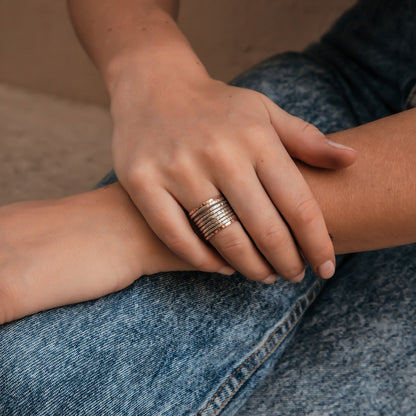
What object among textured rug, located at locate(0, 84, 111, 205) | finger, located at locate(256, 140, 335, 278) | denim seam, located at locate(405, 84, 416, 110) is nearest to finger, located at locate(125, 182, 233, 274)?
finger, located at locate(256, 140, 335, 278)

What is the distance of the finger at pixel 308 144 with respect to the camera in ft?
1.84

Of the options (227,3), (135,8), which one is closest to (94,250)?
(135,8)

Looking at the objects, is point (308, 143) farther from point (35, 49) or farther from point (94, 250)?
point (35, 49)

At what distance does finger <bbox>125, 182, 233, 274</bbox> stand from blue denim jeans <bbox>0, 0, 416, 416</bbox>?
7 cm

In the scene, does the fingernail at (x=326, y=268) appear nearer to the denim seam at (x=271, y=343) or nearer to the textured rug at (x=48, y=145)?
the denim seam at (x=271, y=343)

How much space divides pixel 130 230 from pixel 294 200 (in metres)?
0.23

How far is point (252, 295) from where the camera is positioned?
0.64 metres

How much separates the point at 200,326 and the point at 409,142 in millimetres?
352

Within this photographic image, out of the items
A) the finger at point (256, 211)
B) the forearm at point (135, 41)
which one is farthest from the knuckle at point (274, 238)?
the forearm at point (135, 41)

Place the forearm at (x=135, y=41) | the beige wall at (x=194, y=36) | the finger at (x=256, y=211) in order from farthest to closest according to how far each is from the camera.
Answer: the beige wall at (x=194, y=36) < the forearm at (x=135, y=41) < the finger at (x=256, y=211)

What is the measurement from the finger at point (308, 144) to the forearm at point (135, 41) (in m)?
0.16

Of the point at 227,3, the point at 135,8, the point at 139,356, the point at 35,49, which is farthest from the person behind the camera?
the point at 35,49

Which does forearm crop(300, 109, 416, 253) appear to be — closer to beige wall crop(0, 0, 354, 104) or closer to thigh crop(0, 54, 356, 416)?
thigh crop(0, 54, 356, 416)

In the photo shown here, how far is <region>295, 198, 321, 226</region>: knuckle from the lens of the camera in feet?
1.78
